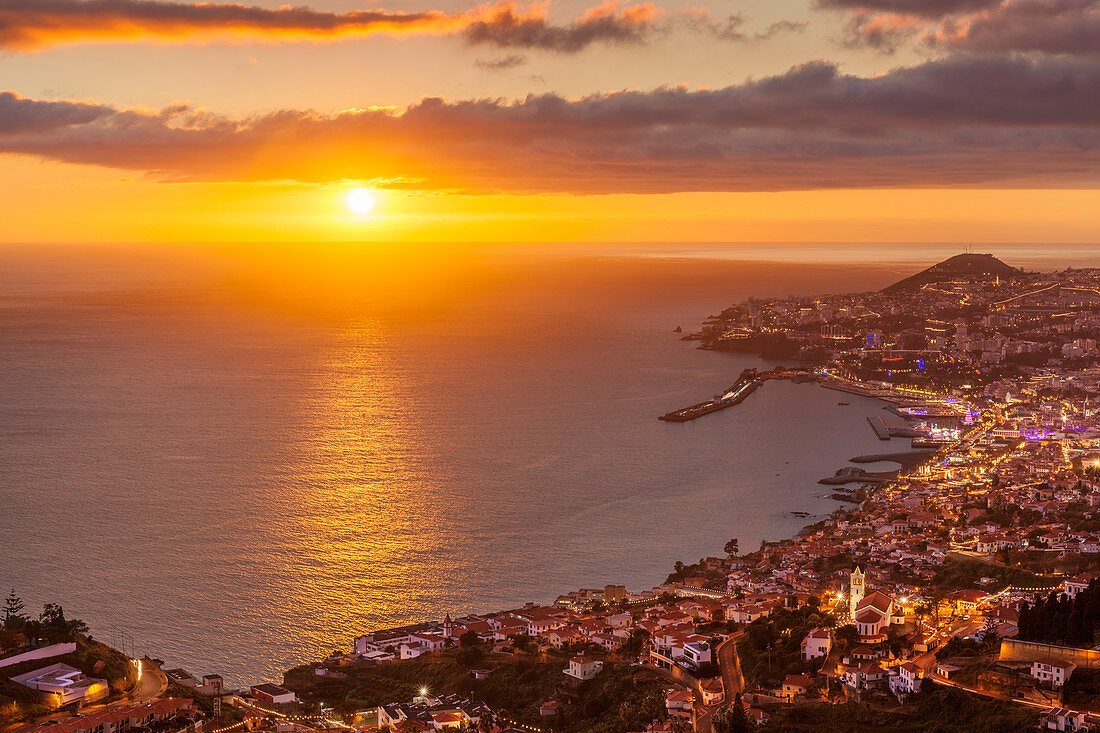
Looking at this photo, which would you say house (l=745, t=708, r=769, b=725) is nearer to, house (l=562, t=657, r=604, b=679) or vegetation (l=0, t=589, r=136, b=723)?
house (l=562, t=657, r=604, b=679)

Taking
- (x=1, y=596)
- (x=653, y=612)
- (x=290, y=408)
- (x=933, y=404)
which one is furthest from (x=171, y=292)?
(x=653, y=612)

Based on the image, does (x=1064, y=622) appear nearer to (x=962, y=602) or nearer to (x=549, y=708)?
(x=962, y=602)

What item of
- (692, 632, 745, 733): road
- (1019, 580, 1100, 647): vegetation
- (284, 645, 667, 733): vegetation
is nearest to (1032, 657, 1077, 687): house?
(1019, 580, 1100, 647): vegetation

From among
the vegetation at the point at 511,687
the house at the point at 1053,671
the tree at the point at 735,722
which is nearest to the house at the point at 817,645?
the vegetation at the point at 511,687

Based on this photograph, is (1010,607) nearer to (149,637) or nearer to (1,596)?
(149,637)

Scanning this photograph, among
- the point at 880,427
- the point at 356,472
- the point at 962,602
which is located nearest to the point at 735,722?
the point at 962,602

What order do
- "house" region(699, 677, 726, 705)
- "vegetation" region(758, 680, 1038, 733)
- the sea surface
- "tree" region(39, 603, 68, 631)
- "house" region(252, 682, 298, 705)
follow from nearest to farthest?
"vegetation" region(758, 680, 1038, 733), "house" region(699, 677, 726, 705), "house" region(252, 682, 298, 705), "tree" region(39, 603, 68, 631), the sea surface
